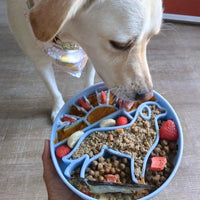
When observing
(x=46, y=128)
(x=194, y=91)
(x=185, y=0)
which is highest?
(x=185, y=0)

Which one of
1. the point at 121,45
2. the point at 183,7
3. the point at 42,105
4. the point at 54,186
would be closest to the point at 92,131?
the point at 54,186

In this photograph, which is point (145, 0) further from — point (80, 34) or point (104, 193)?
point (104, 193)

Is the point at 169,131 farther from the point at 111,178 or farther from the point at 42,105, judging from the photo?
the point at 42,105

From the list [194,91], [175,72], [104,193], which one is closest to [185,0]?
[175,72]

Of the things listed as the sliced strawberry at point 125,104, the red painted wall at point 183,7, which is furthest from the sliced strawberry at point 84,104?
the red painted wall at point 183,7

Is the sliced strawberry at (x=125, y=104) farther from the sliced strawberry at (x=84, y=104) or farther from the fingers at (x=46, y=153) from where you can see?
the fingers at (x=46, y=153)

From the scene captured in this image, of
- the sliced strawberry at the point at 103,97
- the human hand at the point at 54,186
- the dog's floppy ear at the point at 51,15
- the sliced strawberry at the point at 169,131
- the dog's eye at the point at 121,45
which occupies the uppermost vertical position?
the dog's floppy ear at the point at 51,15

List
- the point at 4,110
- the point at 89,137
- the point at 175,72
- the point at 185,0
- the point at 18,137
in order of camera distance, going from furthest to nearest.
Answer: the point at 185,0 → the point at 175,72 → the point at 4,110 → the point at 18,137 → the point at 89,137
